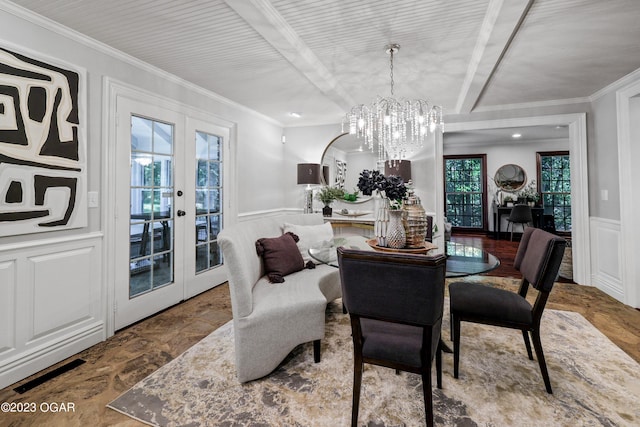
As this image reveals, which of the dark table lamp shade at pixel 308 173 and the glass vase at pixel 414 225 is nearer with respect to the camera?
the glass vase at pixel 414 225

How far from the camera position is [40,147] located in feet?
6.55

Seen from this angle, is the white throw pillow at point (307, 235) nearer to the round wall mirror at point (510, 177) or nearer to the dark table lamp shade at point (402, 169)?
the dark table lamp shade at point (402, 169)

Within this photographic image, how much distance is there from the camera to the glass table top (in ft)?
5.86

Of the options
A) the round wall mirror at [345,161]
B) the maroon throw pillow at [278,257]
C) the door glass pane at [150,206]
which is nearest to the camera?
the maroon throw pillow at [278,257]

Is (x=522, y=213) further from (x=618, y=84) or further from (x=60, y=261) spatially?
(x=60, y=261)

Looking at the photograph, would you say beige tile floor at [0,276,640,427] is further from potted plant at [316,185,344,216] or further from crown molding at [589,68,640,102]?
crown molding at [589,68,640,102]

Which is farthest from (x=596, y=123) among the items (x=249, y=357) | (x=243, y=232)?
(x=249, y=357)

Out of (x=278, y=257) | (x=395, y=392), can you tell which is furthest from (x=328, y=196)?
(x=395, y=392)

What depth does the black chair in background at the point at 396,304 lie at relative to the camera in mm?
1274

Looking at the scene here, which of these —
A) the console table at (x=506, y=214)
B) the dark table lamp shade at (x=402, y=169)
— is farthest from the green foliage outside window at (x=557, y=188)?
the dark table lamp shade at (x=402, y=169)

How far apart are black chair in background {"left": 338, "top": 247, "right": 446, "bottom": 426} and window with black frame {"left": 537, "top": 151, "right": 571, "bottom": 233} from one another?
7.87 meters

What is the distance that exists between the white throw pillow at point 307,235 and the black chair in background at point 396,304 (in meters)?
1.36

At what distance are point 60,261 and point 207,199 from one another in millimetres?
1605

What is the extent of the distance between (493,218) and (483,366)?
6746mm
